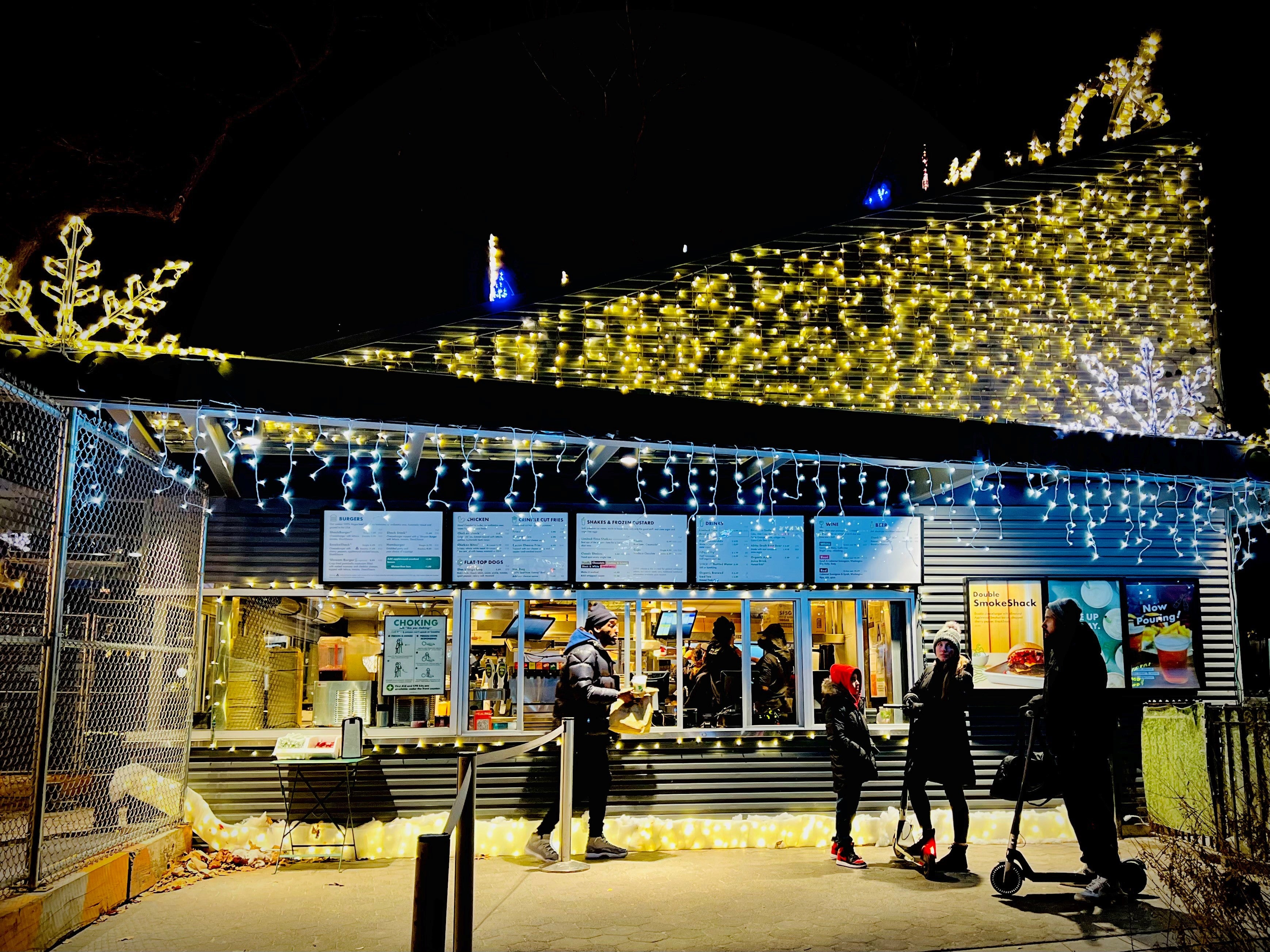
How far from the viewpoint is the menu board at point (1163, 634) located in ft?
35.0

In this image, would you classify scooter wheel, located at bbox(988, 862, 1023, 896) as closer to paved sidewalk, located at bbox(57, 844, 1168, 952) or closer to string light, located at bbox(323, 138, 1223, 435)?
paved sidewalk, located at bbox(57, 844, 1168, 952)

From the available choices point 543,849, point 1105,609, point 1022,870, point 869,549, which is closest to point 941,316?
point 869,549

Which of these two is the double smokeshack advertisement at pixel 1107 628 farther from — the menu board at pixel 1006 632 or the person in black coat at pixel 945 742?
the person in black coat at pixel 945 742

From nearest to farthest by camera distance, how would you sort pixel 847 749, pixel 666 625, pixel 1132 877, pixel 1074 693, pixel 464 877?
pixel 464 877
pixel 1132 877
pixel 1074 693
pixel 847 749
pixel 666 625

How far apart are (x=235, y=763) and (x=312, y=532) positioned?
229 centimetres

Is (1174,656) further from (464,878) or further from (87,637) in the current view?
(87,637)

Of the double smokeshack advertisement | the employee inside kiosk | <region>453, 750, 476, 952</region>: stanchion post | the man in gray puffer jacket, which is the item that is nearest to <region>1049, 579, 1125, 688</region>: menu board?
the double smokeshack advertisement

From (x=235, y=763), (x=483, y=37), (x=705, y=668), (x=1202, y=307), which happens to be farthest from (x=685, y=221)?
(x=235, y=763)

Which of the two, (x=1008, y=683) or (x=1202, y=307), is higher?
(x=1202, y=307)

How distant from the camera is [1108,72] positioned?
13.9 meters

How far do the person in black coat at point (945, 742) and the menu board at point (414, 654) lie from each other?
456 cm

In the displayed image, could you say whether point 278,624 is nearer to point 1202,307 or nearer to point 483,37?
point 1202,307

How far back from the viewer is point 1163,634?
10.7 metres

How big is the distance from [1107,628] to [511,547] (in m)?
6.27
